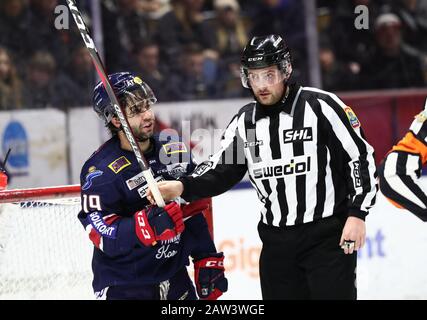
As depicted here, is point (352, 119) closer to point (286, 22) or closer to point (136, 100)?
point (136, 100)

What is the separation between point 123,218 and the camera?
289cm

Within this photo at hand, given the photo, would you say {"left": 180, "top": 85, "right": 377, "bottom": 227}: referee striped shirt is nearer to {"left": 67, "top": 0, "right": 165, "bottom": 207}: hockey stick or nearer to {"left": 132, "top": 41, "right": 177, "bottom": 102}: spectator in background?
{"left": 67, "top": 0, "right": 165, "bottom": 207}: hockey stick

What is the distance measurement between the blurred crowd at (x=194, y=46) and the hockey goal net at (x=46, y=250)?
102 inches

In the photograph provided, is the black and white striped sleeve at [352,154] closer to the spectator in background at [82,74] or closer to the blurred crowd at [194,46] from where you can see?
the blurred crowd at [194,46]

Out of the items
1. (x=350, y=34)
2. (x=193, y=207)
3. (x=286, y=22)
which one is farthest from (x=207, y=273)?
(x=350, y=34)

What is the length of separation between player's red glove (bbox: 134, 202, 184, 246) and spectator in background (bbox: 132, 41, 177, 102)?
11.8 ft

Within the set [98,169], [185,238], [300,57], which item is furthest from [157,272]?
[300,57]

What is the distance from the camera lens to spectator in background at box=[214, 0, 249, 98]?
6.66 metres

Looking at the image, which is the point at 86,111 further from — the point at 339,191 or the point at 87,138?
the point at 339,191

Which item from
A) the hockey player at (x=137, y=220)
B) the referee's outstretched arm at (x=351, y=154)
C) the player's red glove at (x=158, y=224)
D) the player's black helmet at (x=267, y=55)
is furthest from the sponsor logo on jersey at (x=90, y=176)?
the referee's outstretched arm at (x=351, y=154)

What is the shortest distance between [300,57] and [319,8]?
46 cm

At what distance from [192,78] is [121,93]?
363 centimetres

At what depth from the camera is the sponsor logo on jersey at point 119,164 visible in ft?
9.61
